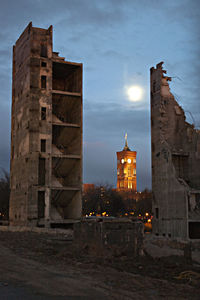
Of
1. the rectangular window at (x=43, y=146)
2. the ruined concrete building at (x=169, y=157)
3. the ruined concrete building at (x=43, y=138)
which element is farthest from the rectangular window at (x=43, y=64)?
the ruined concrete building at (x=169, y=157)

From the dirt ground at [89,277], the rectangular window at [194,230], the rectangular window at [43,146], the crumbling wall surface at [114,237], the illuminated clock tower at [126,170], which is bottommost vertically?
the rectangular window at [194,230]

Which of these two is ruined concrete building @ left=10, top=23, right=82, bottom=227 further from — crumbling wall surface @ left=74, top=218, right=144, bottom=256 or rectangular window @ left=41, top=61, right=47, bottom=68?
crumbling wall surface @ left=74, top=218, right=144, bottom=256

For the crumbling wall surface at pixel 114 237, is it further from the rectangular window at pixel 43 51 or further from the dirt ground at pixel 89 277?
the rectangular window at pixel 43 51

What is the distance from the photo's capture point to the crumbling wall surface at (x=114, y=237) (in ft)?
48.9

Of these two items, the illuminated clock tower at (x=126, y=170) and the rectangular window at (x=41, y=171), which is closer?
the rectangular window at (x=41, y=171)

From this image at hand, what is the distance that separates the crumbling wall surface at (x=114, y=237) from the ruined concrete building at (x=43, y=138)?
21.9 metres

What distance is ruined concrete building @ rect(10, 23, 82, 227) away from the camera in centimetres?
3753

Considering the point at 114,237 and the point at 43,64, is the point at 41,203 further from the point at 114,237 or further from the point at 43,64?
the point at 114,237

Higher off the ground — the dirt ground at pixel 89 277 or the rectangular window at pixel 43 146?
the rectangular window at pixel 43 146

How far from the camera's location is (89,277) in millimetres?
10508

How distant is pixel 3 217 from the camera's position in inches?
2569

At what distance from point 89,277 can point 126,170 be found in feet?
516

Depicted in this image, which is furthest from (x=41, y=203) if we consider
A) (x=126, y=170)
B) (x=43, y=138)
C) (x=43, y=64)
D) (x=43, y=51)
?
(x=126, y=170)

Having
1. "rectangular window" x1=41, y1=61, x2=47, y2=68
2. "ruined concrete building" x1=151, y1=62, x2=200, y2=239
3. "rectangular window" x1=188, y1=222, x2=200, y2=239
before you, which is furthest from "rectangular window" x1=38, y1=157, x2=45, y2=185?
"rectangular window" x1=188, y1=222, x2=200, y2=239
